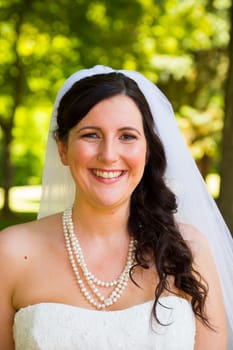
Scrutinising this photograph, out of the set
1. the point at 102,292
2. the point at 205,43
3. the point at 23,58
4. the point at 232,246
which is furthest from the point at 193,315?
the point at 205,43

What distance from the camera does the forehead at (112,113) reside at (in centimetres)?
284

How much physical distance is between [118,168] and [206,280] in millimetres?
700

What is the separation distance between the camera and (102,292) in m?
2.94

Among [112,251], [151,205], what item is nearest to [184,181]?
[151,205]

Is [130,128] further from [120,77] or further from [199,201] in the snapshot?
[199,201]

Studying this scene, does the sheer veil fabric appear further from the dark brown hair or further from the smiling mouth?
the smiling mouth

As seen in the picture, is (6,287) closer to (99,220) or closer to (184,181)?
(99,220)

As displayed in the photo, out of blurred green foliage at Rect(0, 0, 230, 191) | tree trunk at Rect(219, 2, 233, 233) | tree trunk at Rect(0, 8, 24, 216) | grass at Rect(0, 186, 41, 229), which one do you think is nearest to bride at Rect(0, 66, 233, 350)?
tree trunk at Rect(219, 2, 233, 233)

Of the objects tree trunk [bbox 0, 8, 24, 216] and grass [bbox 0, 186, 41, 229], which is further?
grass [bbox 0, 186, 41, 229]

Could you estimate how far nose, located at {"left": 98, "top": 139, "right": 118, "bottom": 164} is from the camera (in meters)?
2.77

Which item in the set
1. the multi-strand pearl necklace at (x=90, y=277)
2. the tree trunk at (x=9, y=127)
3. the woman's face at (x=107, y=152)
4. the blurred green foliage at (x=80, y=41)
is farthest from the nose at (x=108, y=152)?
the tree trunk at (x=9, y=127)

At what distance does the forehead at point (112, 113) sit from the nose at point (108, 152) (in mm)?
91

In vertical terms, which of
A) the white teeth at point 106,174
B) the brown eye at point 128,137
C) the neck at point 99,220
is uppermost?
the brown eye at point 128,137

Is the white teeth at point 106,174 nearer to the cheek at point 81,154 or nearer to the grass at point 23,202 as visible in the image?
the cheek at point 81,154
